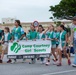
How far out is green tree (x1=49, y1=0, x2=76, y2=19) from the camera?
60.1 metres

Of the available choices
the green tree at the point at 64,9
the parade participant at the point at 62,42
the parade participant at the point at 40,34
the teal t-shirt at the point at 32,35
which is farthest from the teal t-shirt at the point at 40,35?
the green tree at the point at 64,9

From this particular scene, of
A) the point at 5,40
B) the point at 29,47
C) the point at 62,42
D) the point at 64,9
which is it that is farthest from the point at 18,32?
the point at 64,9

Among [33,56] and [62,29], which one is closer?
[62,29]

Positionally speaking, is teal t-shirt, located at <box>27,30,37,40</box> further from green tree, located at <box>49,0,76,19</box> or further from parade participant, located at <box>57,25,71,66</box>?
green tree, located at <box>49,0,76,19</box>

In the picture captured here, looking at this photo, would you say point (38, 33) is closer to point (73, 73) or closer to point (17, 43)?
point (17, 43)

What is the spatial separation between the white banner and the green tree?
4374 cm

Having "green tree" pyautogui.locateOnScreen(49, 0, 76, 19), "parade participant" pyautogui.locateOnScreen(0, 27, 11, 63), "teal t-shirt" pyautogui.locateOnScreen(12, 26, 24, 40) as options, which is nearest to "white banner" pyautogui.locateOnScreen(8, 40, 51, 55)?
"teal t-shirt" pyautogui.locateOnScreen(12, 26, 24, 40)

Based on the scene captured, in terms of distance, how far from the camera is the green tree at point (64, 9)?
197ft

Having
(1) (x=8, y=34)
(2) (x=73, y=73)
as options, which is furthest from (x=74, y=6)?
(2) (x=73, y=73)

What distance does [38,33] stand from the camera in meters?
16.5

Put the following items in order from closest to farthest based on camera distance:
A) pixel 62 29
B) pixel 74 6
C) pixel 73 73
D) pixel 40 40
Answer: pixel 73 73 → pixel 62 29 → pixel 40 40 → pixel 74 6

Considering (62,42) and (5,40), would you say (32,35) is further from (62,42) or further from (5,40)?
(62,42)

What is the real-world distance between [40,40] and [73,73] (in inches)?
165

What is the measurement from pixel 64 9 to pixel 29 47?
46.2 metres
